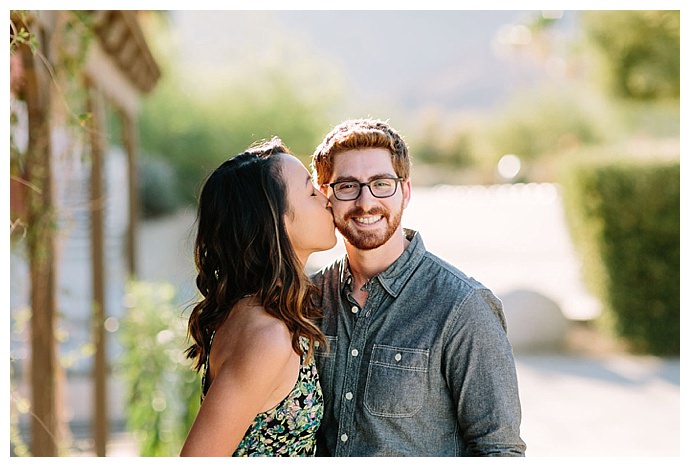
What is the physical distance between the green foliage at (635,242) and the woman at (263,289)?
676cm

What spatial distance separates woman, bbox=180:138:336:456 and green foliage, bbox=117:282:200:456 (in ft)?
9.13

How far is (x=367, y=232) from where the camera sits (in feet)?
7.43

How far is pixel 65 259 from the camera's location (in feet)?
26.7

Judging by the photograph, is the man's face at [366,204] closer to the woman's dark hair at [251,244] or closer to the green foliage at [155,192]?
the woman's dark hair at [251,244]

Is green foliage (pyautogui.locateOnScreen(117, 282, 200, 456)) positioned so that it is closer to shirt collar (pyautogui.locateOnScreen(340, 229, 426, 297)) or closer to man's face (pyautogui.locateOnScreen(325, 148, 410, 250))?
shirt collar (pyautogui.locateOnScreen(340, 229, 426, 297))

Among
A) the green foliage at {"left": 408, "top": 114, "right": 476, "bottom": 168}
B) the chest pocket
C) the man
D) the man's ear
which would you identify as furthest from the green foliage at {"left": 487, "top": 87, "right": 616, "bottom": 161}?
the chest pocket

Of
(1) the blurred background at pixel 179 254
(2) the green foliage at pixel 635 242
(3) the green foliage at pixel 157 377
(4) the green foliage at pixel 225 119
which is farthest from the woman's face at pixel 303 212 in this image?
(4) the green foliage at pixel 225 119

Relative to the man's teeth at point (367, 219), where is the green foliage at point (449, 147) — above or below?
above

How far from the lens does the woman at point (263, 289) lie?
1920mm

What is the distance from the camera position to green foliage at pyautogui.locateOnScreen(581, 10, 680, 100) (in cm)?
1252

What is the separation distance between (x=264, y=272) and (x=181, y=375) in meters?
3.05

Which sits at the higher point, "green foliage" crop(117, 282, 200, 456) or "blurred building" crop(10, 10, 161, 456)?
"blurred building" crop(10, 10, 161, 456)

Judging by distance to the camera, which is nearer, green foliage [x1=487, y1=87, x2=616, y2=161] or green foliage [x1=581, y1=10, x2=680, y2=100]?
green foliage [x1=581, y1=10, x2=680, y2=100]
